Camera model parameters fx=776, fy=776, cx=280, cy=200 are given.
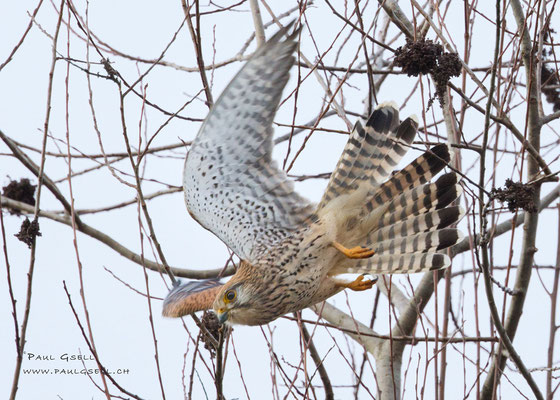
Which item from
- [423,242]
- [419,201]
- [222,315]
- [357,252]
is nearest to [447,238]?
[423,242]

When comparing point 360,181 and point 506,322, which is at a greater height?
point 360,181

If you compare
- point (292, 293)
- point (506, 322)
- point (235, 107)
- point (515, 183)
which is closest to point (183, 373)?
point (292, 293)

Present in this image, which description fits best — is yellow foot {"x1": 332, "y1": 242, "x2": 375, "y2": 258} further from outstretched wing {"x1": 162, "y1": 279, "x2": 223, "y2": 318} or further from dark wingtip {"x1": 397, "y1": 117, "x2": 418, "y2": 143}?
outstretched wing {"x1": 162, "y1": 279, "x2": 223, "y2": 318}

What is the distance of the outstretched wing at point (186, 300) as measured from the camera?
4.12m

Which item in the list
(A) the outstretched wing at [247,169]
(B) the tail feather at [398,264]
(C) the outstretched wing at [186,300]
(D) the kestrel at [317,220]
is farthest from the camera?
(B) the tail feather at [398,264]

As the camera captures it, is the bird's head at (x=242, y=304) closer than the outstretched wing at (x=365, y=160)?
Yes

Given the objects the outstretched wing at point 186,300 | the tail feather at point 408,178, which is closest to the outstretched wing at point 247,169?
the outstretched wing at point 186,300

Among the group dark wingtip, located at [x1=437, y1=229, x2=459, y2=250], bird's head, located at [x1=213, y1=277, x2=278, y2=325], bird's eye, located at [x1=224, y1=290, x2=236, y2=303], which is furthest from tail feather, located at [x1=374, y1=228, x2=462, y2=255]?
bird's eye, located at [x1=224, y1=290, x2=236, y2=303]

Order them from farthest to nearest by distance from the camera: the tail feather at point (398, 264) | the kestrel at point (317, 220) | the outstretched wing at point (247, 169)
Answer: the tail feather at point (398, 264) → the kestrel at point (317, 220) → the outstretched wing at point (247, 169)

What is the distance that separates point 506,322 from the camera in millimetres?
3824

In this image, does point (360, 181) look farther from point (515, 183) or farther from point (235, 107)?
point (515, 183)

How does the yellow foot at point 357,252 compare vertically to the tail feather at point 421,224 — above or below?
below

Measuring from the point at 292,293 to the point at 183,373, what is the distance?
0.71 metres

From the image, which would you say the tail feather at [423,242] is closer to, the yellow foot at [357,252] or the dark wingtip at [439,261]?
the dark wingtip at [439,261]
